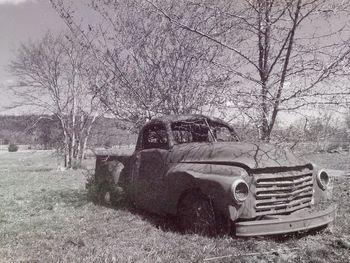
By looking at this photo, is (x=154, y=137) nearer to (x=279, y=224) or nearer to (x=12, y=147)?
(x=279, y=224)

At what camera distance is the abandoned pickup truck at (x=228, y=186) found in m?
4.91

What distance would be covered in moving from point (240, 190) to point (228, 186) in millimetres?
176

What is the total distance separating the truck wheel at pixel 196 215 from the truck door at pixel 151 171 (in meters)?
0.52

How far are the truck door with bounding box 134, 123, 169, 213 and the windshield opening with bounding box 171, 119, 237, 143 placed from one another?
25 centimetres

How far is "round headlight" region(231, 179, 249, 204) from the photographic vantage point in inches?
190

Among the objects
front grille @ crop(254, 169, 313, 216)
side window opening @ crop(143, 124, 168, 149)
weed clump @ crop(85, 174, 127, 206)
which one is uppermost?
side window opening @ crop(143, 124, 168, 149)

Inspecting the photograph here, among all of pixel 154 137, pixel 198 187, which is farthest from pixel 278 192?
pixel 154 137

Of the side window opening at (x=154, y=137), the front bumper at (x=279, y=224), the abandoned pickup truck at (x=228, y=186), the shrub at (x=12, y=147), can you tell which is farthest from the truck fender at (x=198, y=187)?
the shrub at (x=12, y=147)

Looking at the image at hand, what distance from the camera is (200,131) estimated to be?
23.0 ft

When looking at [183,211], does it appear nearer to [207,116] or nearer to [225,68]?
[207,116]

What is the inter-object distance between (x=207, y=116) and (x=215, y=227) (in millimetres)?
2267

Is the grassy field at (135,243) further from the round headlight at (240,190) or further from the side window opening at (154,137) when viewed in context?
the side window opening at (154,137)

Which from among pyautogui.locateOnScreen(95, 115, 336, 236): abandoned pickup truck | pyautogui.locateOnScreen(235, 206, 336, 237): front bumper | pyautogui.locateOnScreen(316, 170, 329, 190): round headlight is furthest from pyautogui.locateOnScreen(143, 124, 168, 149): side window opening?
pyautogui.locateOnScreen(235, 206, 336, 237): front bumper

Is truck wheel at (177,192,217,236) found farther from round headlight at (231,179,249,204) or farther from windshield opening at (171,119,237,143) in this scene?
windshield opening at (171,119,237,143)
